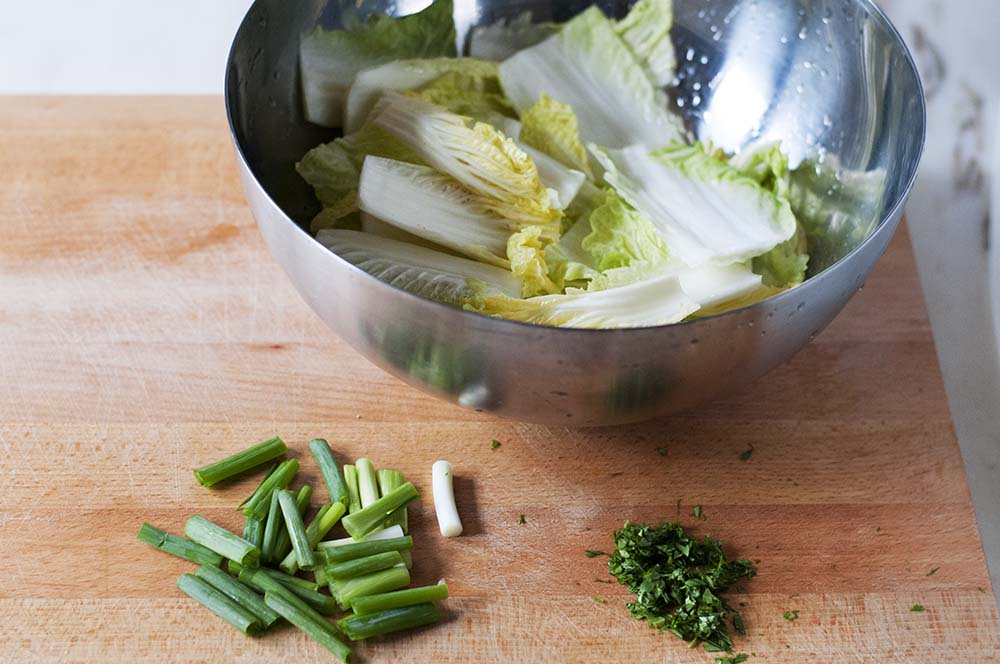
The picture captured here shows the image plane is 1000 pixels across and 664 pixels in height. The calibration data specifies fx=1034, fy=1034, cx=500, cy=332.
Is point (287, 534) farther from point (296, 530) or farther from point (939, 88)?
point (939, 88)

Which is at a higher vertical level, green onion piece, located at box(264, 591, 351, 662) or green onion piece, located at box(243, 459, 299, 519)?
green onion piece, located at box(243, 459, 299, 519)

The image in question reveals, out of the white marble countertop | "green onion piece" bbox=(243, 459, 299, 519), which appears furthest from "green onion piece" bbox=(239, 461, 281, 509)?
the white marble countertop

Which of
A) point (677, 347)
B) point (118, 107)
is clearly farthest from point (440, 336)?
point (118, 107)

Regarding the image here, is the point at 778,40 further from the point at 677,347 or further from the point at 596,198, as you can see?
the point at 677,347

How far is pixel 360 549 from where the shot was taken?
4.56 feet

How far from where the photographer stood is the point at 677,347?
1263 millimetres

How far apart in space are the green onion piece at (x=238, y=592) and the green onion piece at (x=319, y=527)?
6 centimetres

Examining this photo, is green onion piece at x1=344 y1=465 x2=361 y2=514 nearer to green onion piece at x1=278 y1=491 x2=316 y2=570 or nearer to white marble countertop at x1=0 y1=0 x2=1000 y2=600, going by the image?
green onion piece at x1=278 y1=491 x2=316 y2=570

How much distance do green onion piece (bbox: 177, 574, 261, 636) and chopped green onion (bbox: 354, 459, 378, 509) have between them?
0.22 m

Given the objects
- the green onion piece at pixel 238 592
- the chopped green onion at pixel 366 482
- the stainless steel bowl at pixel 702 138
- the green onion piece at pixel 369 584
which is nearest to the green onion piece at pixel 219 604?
the green onion piece at pixel 238 592

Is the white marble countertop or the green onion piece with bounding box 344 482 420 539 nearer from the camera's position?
the green onion piece with bounding box 344 482 420 539

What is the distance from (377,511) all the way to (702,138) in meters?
1.01

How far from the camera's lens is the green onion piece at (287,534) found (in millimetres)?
1412

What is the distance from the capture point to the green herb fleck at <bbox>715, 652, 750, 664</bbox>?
4.36 ft
